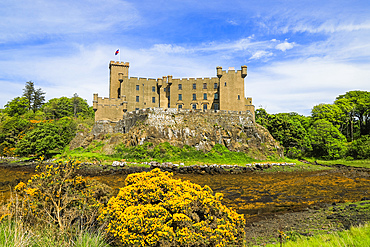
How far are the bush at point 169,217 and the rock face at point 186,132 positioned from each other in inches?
1373

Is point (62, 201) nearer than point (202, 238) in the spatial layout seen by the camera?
No

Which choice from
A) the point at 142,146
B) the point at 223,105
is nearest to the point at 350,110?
the point at 223,105

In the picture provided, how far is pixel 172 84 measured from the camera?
55281 millimetres

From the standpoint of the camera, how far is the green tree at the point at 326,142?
5538 centimetres

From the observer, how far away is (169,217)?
7.13 metres

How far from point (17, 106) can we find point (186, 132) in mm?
65089

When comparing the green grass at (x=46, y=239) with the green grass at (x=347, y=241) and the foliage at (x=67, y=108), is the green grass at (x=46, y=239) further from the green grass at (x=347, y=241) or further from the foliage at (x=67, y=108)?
the foliage at (x=67, y=108)

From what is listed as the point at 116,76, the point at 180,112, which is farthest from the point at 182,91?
the point at 116,76

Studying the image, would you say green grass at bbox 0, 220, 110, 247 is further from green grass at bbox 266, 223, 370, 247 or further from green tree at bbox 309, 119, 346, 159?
green tree at bbox 309, 119, 346, 159

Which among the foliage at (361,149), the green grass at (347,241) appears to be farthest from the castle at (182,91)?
the green grass at (347,241)

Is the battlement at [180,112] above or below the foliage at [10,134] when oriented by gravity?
above

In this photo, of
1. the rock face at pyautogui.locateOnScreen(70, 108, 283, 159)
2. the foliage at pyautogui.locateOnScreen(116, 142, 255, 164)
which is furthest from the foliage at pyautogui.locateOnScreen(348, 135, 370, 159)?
the foliage at pyautogui.locateOnScreen(116, 142, 255, 164)

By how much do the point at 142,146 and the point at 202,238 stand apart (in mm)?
35652

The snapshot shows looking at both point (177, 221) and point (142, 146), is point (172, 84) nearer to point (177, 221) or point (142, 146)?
point (142, 146)
